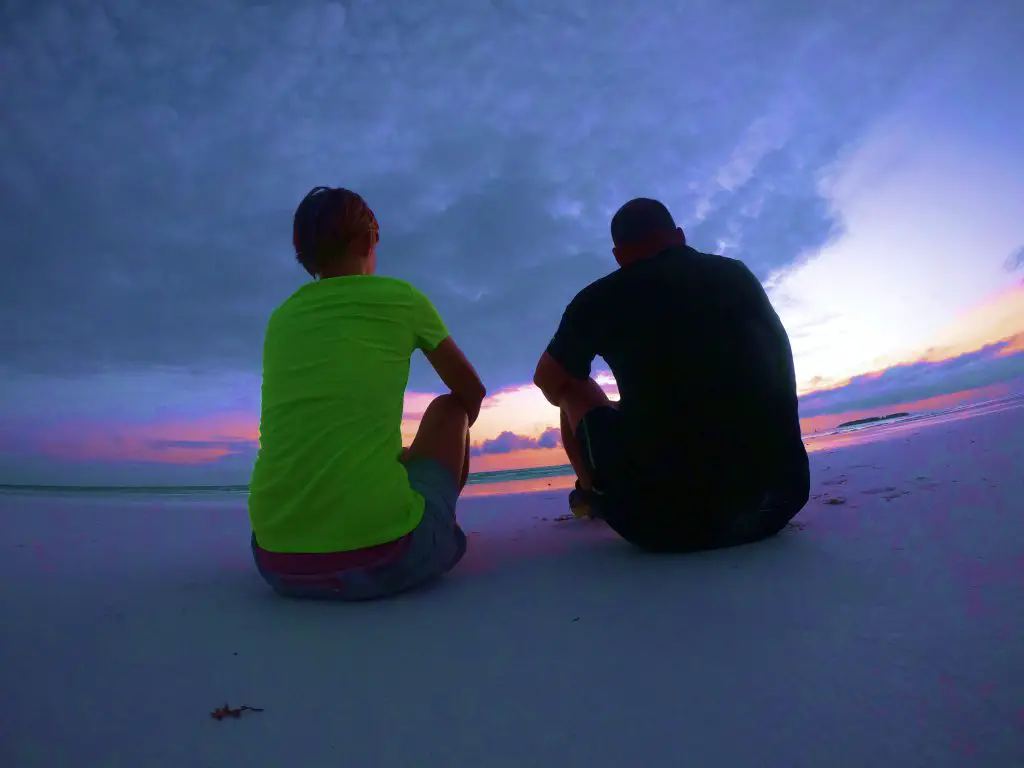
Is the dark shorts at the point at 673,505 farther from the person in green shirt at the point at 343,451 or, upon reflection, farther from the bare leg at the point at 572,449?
the person in green shirt at the point at 343,451

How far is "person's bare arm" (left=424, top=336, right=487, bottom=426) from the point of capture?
2.26 metres

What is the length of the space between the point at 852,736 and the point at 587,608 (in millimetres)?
878

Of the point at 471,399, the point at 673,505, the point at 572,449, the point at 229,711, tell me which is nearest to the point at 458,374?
the point at 471,399

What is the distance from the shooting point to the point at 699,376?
→ 209 centimetres

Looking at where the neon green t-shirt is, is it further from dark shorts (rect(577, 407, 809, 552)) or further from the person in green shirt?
dark shorts (rect(577, 407, 809, 552))

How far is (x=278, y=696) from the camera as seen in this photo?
1.25 meters

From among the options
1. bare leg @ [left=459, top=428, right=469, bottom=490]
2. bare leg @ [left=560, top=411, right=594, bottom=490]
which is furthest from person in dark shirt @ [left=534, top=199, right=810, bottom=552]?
bare leg @ [left=459, top=428, right=469, bottom=490]

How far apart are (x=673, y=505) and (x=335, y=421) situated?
1332mm

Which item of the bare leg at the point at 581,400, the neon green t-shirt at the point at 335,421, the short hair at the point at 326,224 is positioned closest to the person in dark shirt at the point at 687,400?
the bare leg at the point at 581,400

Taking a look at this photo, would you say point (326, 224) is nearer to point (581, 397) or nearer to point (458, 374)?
point (458, 374)

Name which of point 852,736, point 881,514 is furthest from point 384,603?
point 881,514

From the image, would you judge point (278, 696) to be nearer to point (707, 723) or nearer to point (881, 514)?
point (707, 723)

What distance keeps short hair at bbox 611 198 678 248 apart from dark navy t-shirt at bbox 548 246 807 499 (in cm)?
14

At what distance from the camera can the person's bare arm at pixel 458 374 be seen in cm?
226
